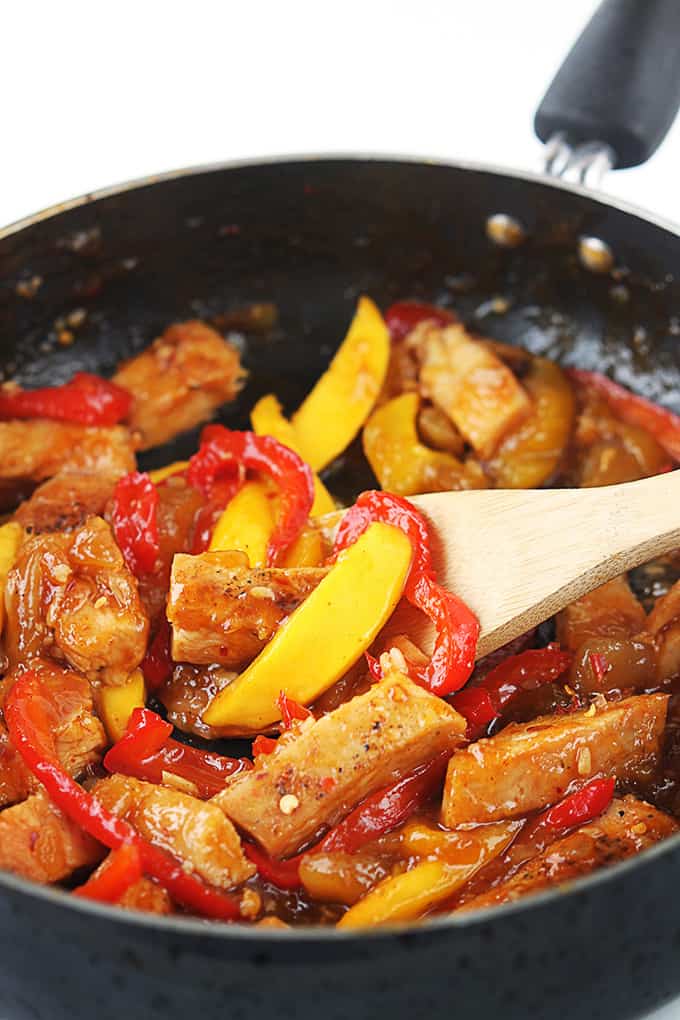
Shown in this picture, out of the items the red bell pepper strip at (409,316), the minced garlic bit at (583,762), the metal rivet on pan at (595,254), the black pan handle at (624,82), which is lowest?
the minced garlic bit at (583,762)

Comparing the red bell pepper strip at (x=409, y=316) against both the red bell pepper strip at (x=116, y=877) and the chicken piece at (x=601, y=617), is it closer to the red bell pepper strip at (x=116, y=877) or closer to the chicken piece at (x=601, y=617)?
the chicken piece at (x=601, y=617)

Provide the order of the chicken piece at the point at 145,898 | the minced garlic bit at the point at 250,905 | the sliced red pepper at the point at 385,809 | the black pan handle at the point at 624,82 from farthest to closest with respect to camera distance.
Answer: the black pan handle at the point at 624,82 → the sliced red pepper at the point at 385,809 → the minced garlic bit at the point at 250,905 → the chicken piece at the point at 145,898

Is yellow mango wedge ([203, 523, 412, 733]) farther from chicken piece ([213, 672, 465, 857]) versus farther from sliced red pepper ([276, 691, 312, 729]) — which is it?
chicken piece ([213, 672, 465, 857])

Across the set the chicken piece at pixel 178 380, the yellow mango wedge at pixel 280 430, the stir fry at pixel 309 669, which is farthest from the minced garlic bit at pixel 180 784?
the chicken piece at pixel 178 380

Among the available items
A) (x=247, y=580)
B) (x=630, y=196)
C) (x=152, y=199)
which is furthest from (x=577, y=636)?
(x=630, y=196)

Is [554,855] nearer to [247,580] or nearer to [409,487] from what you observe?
[247,580]

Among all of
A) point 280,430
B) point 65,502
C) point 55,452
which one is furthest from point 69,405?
point 280,430
